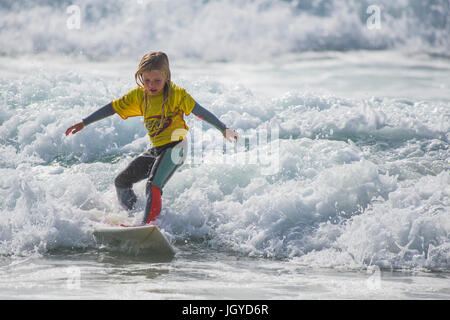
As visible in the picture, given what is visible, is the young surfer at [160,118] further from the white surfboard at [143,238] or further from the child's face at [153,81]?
the white surfboard at [143,238]

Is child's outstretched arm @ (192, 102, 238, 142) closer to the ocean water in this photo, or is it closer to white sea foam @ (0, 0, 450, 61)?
the ocean water

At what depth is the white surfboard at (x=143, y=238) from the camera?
450cm

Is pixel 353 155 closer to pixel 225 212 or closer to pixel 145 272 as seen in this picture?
pixel 225 212

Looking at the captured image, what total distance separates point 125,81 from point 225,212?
7652mm

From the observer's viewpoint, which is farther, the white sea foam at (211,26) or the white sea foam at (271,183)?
the white sea foam at (211,26)

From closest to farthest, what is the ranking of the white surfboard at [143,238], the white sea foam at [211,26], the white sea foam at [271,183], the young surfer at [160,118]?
the white surfboard at [143,238], the young surfer at [160,118], the white sea foam at [271,183], the white sea foam at [211,26]

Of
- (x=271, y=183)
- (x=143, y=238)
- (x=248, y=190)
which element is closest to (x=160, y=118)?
(x=143, y=238)

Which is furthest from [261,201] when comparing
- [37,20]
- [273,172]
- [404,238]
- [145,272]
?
[37,20]

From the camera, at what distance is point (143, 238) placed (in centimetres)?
452

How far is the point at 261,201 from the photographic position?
5.69m

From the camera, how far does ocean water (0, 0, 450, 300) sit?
3881mm

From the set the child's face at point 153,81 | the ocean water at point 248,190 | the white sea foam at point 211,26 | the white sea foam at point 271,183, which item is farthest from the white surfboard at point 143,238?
the white sea foam at point 211,26

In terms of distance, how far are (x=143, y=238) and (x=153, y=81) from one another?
55.9 inches

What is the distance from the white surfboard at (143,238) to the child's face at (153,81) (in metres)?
1.25
